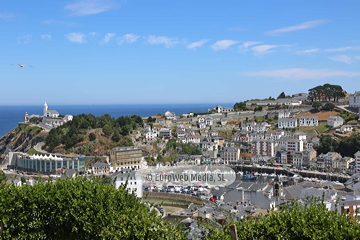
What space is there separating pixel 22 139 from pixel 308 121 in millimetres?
36371

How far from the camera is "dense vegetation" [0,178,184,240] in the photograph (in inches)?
324

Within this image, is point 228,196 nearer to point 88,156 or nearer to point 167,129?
point 88,156

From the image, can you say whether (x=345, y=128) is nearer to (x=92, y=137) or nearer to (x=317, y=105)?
(x=317, y=105)

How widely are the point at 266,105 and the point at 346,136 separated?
21.1m

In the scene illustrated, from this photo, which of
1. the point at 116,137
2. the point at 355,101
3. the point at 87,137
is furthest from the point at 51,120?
the point at 355,101

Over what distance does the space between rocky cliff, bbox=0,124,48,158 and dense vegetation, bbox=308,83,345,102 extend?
4017cm

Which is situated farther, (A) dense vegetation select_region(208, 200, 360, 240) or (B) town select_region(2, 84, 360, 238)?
(B) town select_region(2, 84, 360, 238)

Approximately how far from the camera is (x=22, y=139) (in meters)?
47.2

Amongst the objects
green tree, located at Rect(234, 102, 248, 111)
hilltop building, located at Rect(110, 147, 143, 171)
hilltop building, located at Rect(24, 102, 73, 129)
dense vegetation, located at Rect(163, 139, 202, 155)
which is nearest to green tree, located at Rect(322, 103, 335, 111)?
green tree, located at Rect(234, 102, 248, 111)

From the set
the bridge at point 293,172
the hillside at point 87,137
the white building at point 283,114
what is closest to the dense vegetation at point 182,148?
the hillside at point 87,137

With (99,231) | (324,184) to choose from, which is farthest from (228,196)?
(99,231)

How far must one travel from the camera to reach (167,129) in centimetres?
4744

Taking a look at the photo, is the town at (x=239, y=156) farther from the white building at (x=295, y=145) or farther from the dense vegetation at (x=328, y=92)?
the dense vegetation at (x=328, y=92)

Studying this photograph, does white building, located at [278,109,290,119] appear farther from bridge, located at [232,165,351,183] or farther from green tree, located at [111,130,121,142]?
green tree, located at [111,130,121,142]
